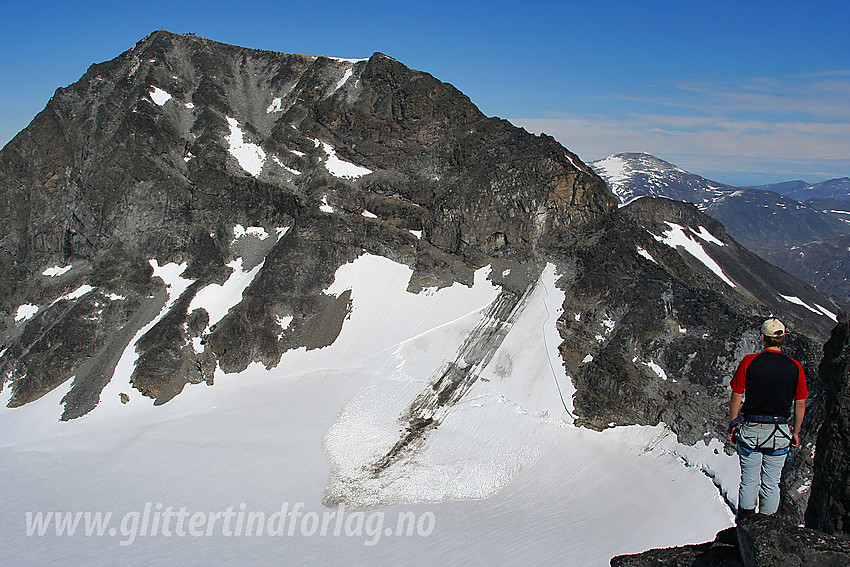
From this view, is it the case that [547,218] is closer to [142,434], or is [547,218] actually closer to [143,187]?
[142,434]

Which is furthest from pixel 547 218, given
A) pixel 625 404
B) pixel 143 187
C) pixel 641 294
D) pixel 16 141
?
pixel 16 141

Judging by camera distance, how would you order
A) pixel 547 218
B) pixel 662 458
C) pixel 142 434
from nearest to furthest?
pixel 662 458
pixel 142 434
pixel 547 218

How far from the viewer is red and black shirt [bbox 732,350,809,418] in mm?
7613

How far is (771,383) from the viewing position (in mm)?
7676

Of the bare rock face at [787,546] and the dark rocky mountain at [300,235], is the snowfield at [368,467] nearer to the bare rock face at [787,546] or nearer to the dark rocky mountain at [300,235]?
the dark rocky mountain at [300,235]

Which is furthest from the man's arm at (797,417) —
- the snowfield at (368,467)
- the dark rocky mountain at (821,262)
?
the dark rocky mountain at (821,262)

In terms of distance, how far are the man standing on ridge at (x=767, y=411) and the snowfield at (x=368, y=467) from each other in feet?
48.8

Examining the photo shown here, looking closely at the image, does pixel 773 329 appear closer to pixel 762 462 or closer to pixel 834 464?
pixel 762 462

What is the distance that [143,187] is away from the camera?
50438mm

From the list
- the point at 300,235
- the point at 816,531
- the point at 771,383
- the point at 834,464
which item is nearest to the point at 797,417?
the point at 771,383

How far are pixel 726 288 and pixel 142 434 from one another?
4759 centimetres

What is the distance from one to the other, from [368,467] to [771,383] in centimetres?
2485

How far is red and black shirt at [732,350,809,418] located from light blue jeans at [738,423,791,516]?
245 millimetres

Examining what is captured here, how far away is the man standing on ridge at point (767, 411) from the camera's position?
7637 millimetres
